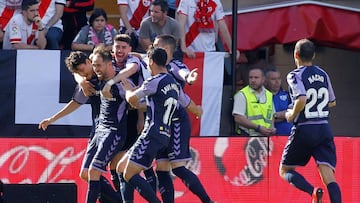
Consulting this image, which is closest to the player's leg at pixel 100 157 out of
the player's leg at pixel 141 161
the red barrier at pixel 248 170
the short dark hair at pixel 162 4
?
the player's leg at pixel 141 161

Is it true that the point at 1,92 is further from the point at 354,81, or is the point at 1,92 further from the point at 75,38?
the point at 354,81

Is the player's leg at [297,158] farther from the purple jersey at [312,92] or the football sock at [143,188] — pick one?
the football sock at [143,188]

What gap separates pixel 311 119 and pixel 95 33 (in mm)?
4117

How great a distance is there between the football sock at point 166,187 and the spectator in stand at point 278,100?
3029mm

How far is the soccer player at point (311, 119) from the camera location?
1207 centimetres

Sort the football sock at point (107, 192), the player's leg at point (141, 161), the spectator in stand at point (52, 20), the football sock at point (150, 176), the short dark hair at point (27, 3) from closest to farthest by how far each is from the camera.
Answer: the player's leg at point (141, 161) < the football sock at point (107, 192) < the football sock at point (150, 176) < the short dark hair at point (27, 3) < the spectator in stand at point (52, 20)

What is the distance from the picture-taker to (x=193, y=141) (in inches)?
553

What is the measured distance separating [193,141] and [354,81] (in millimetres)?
5270

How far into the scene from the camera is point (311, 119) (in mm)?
12109

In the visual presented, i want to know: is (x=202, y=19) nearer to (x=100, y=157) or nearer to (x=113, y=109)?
(x=113, y=109)

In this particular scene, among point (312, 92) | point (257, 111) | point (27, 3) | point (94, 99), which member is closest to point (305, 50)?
point (312, 92)

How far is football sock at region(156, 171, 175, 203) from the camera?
12.4m

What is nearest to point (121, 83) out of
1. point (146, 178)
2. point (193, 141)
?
point (146, 178)

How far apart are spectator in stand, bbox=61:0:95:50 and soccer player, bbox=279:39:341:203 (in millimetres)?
4628
